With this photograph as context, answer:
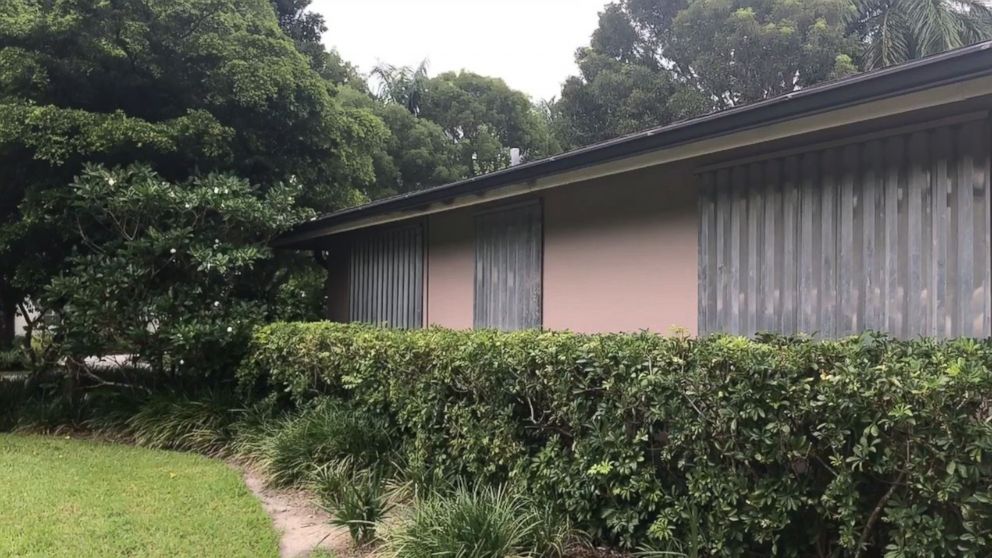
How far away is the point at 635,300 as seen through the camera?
600 cm

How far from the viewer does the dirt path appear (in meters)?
4.81

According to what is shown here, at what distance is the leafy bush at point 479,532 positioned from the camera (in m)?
4.06

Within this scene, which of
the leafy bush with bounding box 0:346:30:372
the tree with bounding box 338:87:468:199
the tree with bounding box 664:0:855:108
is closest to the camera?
the leafy bush with bounding box 0:346:30:372

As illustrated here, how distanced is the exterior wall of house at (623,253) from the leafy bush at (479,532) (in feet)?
6.81

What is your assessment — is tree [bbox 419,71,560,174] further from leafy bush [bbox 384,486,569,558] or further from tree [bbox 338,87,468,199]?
leafy bush [bbox 384,486,569,558]

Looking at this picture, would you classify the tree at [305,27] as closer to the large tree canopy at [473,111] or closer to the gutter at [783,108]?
the large tree canopy at [473,111]

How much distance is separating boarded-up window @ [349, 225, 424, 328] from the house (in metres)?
1.30

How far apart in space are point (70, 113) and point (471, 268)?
17.6 ft

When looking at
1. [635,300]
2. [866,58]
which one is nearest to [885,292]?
[635,300]

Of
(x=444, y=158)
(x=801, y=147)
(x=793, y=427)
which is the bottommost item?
(x=793, y=427)

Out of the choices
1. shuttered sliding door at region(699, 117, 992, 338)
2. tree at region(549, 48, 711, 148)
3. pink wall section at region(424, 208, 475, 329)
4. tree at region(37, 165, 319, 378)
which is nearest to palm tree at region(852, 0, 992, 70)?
tree at region(549, 48, 711, 148)

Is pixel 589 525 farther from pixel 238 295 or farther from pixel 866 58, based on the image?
pixel 866 58

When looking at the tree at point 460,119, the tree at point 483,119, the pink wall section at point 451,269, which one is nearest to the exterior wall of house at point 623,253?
the pink wall section at point 451,269

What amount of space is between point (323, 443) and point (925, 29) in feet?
56.4
